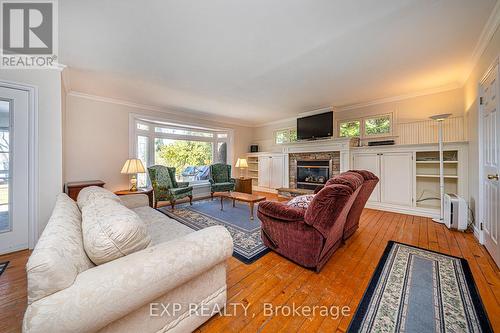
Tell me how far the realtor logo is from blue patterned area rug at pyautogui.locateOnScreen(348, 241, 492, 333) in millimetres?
3723

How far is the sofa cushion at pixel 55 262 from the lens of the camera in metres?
0.69

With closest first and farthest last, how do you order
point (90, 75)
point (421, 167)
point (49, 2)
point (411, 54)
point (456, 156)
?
point (49, 2), point (411, 54), point (90, 75), point (456, 156), point (421, 167)

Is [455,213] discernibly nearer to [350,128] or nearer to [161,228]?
[350,128]

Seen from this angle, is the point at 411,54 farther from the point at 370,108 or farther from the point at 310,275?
the point at 310,275

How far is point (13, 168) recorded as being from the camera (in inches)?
89.7

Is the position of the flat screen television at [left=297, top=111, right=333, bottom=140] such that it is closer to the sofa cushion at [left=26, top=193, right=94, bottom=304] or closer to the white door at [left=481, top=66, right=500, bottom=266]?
the white door at [left=481, top=66, right=500, bottom=266]

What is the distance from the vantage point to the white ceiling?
1.73 m

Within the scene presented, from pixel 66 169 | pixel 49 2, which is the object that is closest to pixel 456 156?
pixel 49 2

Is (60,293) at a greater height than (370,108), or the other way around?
(370,108)

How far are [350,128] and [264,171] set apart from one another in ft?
9.34

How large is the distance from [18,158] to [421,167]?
656cm

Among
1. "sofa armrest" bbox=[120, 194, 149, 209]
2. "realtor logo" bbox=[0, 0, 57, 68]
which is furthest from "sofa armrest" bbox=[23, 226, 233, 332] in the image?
"realtor logo" bbox=[0, 0, 57, 68]

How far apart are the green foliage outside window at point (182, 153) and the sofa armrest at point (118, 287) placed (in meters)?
4.44

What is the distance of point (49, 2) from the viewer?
1665 millimetres
